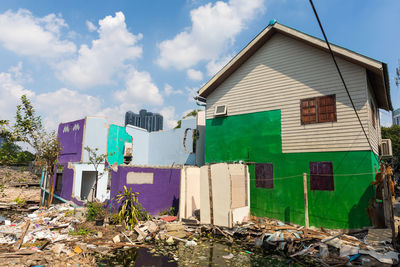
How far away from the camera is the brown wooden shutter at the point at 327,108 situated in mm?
11466

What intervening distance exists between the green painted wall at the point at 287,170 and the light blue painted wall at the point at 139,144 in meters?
12.1

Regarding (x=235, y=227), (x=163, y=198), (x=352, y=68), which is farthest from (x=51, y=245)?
Answer: (x=352, y=68)

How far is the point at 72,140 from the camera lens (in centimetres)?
2230

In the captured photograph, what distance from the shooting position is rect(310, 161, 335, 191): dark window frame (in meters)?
11.2

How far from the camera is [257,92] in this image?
Result: 13859 mm

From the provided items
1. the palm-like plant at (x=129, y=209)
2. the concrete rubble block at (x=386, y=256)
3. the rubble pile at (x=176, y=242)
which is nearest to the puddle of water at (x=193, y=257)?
the rubble pile at (x=176, y=242)

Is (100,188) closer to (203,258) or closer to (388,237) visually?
(203,258)

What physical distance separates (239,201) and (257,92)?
20.0 ft

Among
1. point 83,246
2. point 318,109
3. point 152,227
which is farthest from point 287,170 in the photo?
point 83,246

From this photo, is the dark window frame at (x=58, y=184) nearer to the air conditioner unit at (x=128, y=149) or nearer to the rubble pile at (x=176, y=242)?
the air conditioner unit at (x=128, y=149)

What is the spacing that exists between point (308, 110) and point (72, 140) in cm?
1988

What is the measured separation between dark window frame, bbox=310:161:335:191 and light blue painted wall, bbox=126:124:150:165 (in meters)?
17.8

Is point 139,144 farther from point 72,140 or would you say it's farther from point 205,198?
point 205,198

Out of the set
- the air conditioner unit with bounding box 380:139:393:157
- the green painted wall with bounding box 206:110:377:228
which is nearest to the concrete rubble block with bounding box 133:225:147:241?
the green painted wall with bounding box 206:110:377:228
